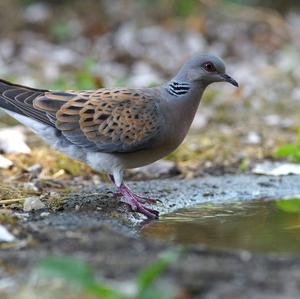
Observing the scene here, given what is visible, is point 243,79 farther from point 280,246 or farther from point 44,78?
point 280,246

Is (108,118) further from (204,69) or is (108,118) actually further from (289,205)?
(289,205)

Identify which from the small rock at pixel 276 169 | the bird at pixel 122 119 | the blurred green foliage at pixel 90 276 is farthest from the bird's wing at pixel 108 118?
Answer: the blurred green foliage at pixel 90 276

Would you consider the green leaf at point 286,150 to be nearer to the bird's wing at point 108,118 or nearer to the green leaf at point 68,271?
the bird's wing at point 108,118

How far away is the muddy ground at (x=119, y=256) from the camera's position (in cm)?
331

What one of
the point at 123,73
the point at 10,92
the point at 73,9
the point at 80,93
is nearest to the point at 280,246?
the point at 80,93

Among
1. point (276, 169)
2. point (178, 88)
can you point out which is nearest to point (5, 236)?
point (178, 88)

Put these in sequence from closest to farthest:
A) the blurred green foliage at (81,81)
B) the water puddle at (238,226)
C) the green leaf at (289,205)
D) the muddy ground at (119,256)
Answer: the muddy ground at (119,256), the water puddle at (238,226), the green leaf at (289,205), the blurred green foliage at (81,81)

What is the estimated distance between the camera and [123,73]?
10.6 metres

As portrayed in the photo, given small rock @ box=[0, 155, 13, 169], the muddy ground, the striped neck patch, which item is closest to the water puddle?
the muddy ground

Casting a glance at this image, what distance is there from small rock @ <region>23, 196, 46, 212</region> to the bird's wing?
670 millimetres

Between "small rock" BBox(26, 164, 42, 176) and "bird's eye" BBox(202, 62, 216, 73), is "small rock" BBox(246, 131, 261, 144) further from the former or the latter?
"small rock" BBox(26, 164, 42, 176)

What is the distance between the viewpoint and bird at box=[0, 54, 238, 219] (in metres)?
5.45

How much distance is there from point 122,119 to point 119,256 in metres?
1.91

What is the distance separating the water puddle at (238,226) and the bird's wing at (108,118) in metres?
0.62
